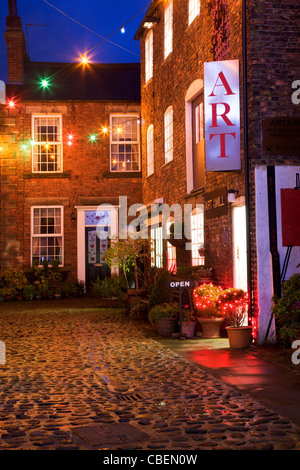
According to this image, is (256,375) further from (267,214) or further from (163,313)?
(163,313)

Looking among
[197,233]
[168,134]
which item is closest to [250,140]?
[197,233]

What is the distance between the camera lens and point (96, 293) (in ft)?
67.1

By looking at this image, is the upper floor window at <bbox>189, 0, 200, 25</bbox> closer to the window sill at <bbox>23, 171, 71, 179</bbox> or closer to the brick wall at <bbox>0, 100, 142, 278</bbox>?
the brick wall at <bbox>0, 100, 142, 278</bbox>

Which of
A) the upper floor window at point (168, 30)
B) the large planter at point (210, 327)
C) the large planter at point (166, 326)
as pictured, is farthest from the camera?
the upper floor window at point (168, 30)

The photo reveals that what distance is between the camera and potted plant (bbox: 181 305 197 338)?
1073cm

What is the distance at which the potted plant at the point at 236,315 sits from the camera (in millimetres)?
9391

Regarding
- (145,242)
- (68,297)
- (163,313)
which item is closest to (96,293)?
(68,297)

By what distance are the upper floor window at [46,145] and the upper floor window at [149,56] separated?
4.01 metres

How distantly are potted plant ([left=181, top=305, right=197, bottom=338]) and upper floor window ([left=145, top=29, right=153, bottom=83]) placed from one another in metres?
9.62

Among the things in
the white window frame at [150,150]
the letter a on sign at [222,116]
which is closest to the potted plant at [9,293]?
the white window frame at [150,150]

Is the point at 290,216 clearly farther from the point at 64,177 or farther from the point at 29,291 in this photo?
the point at 64,177

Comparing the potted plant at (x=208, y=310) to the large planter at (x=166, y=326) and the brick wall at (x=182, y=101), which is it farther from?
the brick wall at (x=182, y=101)

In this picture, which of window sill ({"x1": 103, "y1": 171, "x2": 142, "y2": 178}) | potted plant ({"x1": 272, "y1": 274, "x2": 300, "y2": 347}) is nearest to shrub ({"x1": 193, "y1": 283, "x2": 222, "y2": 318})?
potted plant ({"x1": 272, "y1": 274, "x2": 300, "y2": 347})
